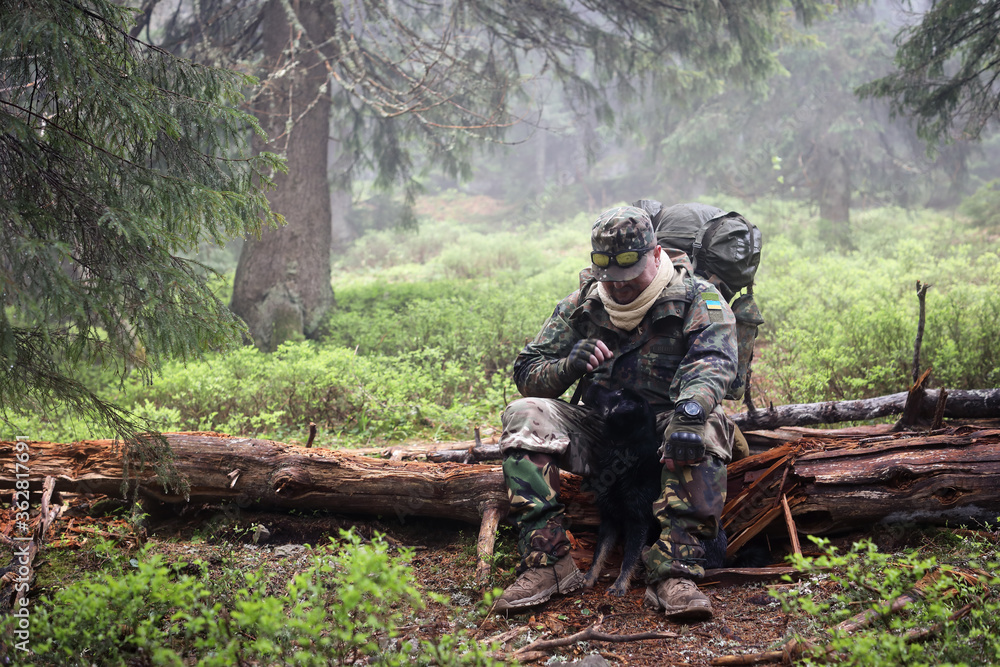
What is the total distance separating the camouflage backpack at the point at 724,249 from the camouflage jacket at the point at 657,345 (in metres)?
0.40

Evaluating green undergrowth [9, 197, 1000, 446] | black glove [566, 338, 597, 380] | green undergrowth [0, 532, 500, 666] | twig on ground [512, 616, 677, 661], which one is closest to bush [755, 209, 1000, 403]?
green undergrowth [9, 197, 1000, 446]

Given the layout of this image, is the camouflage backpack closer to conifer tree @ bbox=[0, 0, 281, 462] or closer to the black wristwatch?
the black wristwatch

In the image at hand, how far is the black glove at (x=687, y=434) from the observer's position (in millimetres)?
3160

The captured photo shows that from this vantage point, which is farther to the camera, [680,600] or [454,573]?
[454,573]

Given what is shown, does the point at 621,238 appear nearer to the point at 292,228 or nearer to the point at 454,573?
the point at 454,573

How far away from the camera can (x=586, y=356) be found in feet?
11.7

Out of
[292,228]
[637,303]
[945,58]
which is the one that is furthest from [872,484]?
[292,228]

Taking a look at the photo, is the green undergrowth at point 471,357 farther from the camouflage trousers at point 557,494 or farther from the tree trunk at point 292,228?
the camouflage trousers at point 557,494

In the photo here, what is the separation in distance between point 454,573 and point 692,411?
5.20 feet

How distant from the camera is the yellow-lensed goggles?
355 cm

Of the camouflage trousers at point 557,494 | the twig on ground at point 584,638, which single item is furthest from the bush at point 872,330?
the twig on ground at point 584,638

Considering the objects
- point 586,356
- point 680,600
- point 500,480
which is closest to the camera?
point 680,600

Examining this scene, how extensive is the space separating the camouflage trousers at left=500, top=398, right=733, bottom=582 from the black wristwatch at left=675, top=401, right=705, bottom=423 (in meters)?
0.16

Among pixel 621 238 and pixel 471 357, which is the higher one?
pixel 621 238
